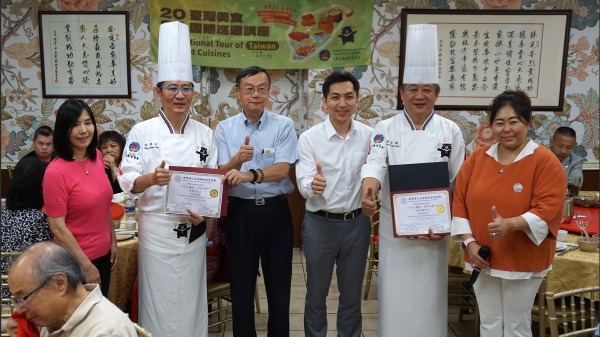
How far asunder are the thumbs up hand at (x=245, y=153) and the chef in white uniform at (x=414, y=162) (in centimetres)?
53

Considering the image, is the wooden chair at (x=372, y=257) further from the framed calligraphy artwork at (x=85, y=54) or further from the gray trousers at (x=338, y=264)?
the framed calligraphy artwork at (x=85, y=54)

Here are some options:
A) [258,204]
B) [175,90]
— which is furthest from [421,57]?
[175,90]

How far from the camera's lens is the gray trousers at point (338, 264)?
105 inches

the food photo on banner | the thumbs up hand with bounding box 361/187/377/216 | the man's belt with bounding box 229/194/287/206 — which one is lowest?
the man's belt with bounding box 229/194/287/206

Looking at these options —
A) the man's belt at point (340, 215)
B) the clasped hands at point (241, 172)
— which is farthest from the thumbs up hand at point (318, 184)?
the clasped hands at point (241, 172)

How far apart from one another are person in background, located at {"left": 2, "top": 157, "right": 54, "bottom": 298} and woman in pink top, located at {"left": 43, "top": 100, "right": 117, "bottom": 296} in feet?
0.64

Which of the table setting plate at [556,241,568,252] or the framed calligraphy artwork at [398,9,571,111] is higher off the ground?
the framed calligraphy artwork at [398,9,571,111]

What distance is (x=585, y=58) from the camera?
486 cm

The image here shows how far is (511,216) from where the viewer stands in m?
2.20

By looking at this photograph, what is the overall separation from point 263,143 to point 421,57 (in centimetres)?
87

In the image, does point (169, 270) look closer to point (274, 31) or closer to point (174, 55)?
point (174, 55)

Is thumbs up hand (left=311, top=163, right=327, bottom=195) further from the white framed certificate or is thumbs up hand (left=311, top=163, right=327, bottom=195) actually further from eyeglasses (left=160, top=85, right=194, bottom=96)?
eyeglasses (left=160, top=85, right=194, bottom=96)

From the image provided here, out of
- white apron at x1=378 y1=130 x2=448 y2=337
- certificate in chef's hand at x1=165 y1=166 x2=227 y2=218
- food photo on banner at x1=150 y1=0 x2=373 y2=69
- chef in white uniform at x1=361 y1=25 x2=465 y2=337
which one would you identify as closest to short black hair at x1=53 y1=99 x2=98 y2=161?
certificate in chef's hand at x1=165 y1=166 x2=227 y2=218

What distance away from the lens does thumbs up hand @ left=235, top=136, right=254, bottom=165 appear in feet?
8.41
